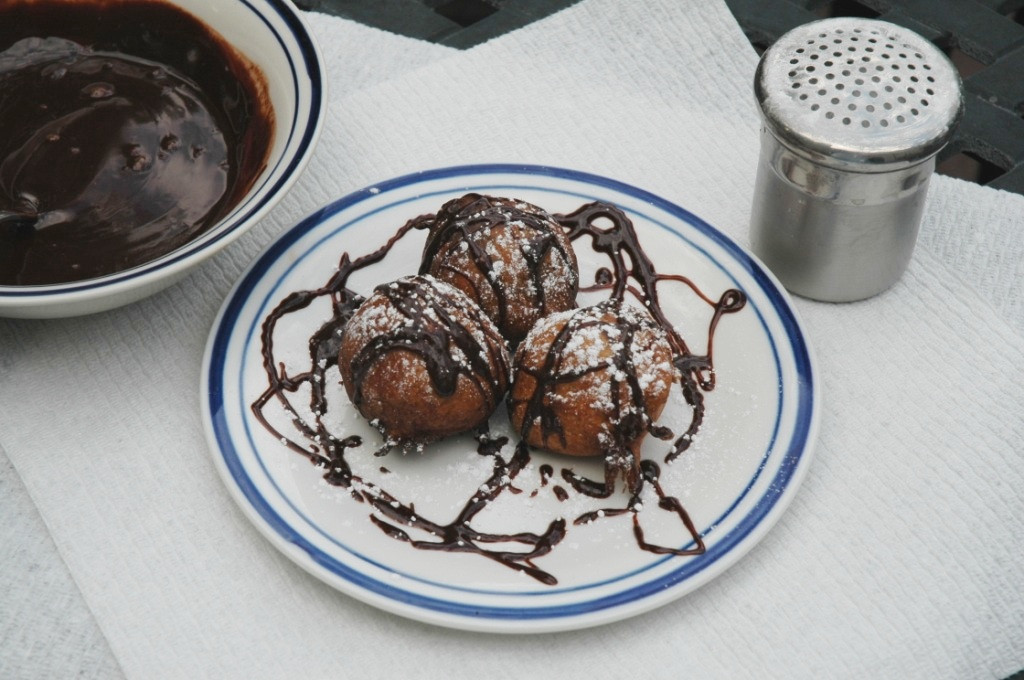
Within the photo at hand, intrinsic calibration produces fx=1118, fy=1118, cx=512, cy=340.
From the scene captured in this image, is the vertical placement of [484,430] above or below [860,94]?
below

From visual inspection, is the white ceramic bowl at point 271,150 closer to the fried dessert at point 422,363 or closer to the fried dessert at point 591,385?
the fried dessert at point 422,363

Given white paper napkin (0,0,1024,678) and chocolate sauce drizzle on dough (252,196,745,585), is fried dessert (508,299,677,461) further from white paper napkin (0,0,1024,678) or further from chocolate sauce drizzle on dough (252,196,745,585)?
white paper napkin (0,0,1024,678)

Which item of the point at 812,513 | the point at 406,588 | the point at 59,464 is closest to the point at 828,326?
the point at 812,513

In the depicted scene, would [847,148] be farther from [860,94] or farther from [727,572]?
[727,572]

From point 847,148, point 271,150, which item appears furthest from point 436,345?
point 847,148

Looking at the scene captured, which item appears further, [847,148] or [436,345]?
[847,148]

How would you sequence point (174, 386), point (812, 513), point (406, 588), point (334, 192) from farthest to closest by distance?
1. point (334, 192)
2. point (174, 386)
3. point (812, 513)
4. point (406, 588)

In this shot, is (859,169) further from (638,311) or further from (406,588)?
(406,588)
